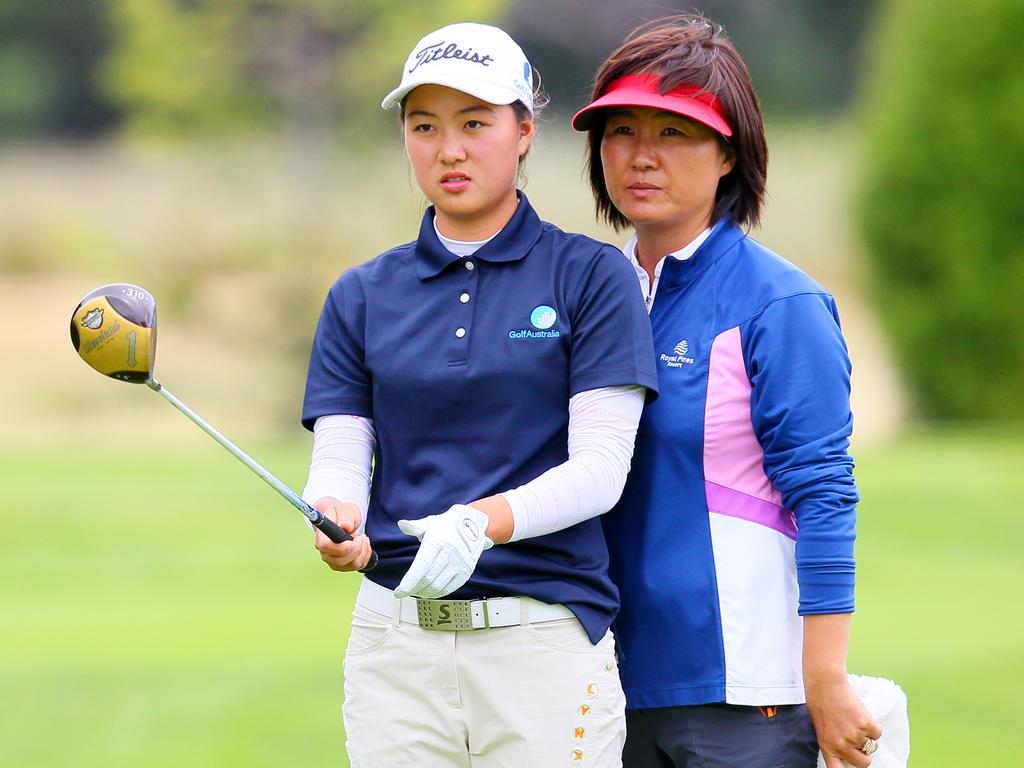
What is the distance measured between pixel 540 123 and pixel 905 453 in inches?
456

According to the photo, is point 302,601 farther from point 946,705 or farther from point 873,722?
point 873,722

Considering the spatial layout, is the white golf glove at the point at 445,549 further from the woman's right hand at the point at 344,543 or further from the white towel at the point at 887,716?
the white towel at the point at 887,716

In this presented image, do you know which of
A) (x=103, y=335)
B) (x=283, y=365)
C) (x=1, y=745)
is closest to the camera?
(x=103, y=335)

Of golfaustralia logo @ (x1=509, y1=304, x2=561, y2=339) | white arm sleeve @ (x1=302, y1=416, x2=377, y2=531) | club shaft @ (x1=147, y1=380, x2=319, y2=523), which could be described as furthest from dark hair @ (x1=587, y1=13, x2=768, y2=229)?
club shaft @ (x1=147, y1=380, x2=319, y2=523)

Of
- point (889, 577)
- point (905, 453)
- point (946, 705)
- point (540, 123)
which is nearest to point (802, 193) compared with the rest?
point (905, 453)

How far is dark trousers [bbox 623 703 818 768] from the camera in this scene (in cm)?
289

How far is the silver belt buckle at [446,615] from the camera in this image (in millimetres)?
2785

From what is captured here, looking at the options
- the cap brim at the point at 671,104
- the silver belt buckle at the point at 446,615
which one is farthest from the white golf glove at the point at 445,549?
the cap brim at the point at 671,104

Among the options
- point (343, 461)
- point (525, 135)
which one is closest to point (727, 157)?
point (525, 135)

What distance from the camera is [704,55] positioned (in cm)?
305

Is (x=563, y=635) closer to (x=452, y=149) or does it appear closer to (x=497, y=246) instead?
(x=497, y=246)

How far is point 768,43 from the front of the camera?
32906 mm

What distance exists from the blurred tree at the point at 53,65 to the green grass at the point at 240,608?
58.1 ft

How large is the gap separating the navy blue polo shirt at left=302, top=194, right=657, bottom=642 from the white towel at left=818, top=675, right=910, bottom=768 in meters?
0.52
